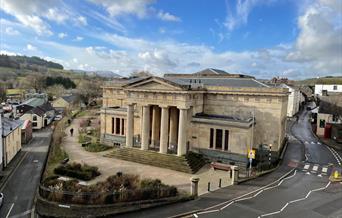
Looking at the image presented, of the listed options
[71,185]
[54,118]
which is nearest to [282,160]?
[71,185]

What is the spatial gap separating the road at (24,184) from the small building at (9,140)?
1.60 m

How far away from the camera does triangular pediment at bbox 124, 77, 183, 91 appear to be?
33.7 meters

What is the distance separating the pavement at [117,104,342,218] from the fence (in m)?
1.21

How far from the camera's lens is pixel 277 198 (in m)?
23.0

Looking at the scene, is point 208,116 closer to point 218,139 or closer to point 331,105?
point 218,139

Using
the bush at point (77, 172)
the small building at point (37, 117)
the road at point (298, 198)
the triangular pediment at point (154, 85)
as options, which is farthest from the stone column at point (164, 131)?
the small building at point (37, 117)

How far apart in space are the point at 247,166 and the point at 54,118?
6102cm

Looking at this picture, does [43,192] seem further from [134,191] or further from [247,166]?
[247,166]

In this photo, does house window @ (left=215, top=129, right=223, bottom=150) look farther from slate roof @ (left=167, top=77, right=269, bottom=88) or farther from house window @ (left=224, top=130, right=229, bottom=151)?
slate roof @ (left=167, top=77, right=269, bottom=88)

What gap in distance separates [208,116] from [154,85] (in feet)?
27.6

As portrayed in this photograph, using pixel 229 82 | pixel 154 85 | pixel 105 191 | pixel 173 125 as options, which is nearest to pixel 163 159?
pixel 173 125

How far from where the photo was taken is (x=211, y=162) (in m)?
34.3

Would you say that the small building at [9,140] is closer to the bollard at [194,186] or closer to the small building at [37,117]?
the small building at [37,117]

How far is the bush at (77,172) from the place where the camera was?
27.8 meters
